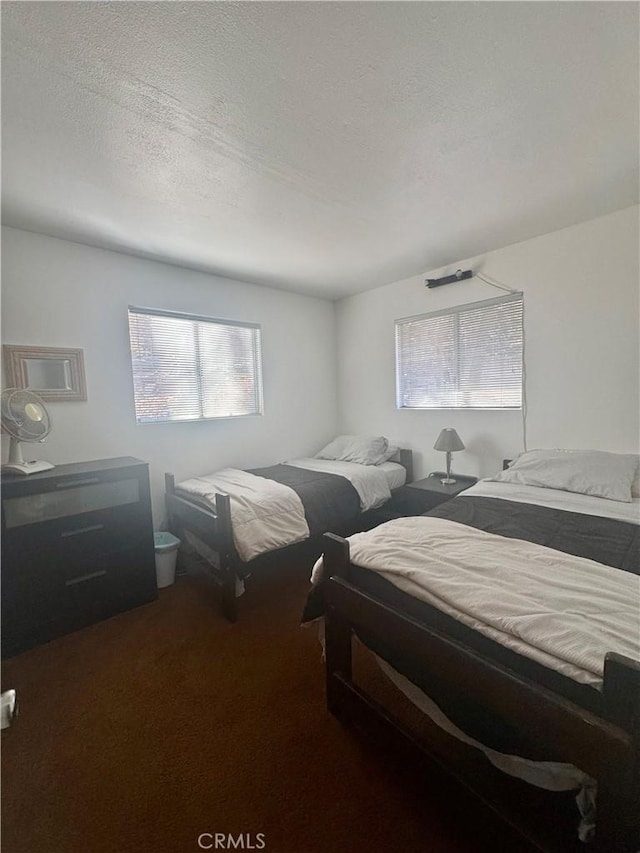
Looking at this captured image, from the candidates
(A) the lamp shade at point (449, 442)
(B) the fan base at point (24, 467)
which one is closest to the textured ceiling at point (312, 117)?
(B) the fan base at point (24, 467)

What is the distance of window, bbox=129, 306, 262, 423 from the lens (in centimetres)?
290

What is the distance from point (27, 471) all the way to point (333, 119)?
8.02 ft

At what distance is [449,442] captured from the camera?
10.1 feet

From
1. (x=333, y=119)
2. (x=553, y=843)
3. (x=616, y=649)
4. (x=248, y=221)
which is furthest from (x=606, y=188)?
(x=553, y=843)

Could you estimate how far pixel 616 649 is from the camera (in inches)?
34.0

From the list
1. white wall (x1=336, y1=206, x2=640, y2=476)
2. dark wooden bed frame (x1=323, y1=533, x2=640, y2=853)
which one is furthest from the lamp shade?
dark wooden bed frame (x1=323, y1=533, x2=640, y2=853)

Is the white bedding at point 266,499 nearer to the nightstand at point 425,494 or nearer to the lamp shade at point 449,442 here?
the nightstand at point 425,494

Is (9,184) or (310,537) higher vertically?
(9,184)

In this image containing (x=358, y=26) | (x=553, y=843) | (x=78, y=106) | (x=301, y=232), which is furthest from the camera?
(x=301, y=232)

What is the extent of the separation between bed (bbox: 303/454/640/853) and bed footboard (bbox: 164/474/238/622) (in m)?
0.79

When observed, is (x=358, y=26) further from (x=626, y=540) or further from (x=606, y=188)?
(x=626, y=540)

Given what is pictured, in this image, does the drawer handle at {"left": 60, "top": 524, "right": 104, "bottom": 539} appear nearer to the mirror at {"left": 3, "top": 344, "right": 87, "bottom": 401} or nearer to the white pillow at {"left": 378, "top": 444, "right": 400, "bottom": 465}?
the mirror at {"left": 3, "top": 344, "right": 87, "bottom": 401}

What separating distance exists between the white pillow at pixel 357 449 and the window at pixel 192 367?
3.00ft
